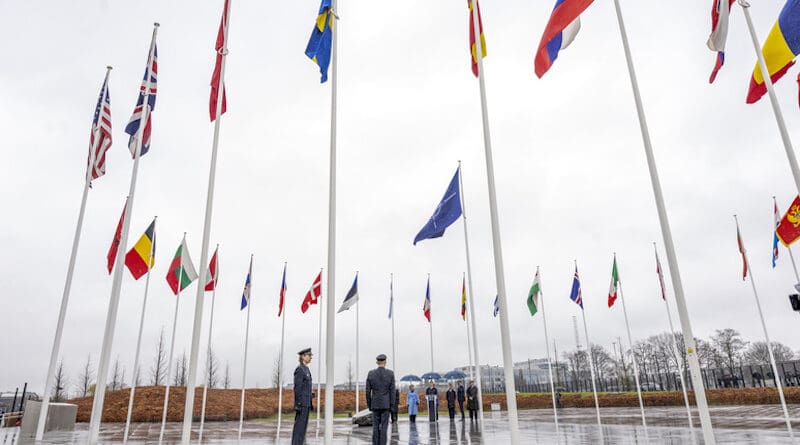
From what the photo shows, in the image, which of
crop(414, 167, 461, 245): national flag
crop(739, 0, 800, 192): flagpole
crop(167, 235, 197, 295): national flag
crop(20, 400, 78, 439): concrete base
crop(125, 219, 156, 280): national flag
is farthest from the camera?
crop(20, 400, 78, 439): concrete base

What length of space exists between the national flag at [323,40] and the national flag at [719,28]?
7661 mm

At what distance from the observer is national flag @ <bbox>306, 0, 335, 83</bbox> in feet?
33.6

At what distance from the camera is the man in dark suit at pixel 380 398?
31.8 feet

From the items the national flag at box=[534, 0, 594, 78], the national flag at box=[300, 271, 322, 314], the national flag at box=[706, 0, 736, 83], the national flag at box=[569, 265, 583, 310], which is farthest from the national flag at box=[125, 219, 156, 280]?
the national flag at box=[569, 265, 583, 310]

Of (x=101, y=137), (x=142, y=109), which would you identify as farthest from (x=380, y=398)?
(x=101, y=137)

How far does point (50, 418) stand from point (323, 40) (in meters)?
19.9

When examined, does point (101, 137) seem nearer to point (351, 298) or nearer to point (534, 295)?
point (351, 298)

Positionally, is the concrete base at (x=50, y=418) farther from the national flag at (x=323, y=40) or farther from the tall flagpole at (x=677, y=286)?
the tall flagpole at (x=677, y=286)

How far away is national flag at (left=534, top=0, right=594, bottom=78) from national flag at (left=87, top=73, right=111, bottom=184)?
12.6m

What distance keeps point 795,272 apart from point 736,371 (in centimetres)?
6275

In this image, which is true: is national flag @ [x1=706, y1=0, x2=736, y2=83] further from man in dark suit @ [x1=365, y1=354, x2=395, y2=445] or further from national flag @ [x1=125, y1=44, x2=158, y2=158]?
national flag @ [x1=125, y1=44, x2=158, y2=158]

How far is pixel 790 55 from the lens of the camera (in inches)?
356

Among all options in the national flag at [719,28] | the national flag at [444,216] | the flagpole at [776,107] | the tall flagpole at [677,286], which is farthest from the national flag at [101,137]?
the flagpole at [776,107]

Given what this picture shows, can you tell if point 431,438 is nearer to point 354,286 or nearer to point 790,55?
point 354,286
